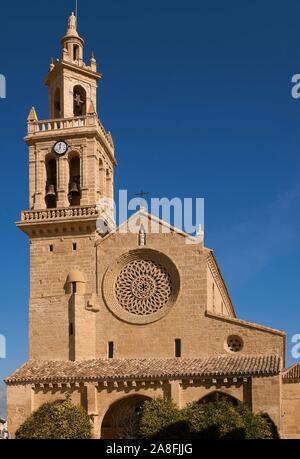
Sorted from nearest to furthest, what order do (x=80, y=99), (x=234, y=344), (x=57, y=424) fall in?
(x=57, y=424), (x=234, y=344), (x=80, y=99)

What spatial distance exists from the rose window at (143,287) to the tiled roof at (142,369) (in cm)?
253

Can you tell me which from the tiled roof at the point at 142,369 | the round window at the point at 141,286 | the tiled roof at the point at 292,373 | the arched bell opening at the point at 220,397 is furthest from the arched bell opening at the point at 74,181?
the tiled roof at the point at 292,373

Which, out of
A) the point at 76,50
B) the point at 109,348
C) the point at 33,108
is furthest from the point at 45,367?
the point at 76,50

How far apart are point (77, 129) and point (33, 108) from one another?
2.80m

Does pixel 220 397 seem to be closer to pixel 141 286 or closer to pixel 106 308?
pixel 141 286

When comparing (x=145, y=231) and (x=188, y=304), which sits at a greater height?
(x=145, y=231)

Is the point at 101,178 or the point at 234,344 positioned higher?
the point at 101,178

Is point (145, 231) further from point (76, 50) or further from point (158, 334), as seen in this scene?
point (76, 50)

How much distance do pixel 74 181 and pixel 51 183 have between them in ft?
3.83

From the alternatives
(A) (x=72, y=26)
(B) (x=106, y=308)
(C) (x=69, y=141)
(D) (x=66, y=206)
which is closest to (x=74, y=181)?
(D) (x=66, y=206)

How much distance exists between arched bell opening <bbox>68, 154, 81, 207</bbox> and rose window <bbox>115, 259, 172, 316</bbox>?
14.9ft

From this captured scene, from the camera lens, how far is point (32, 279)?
3691cm

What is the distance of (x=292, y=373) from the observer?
34.3 m

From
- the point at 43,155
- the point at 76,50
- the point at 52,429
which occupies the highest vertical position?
the point at 76,50
